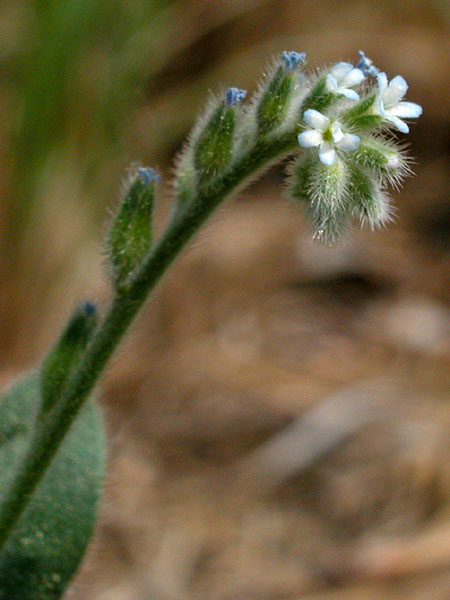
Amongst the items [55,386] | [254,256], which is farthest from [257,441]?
[55,386]

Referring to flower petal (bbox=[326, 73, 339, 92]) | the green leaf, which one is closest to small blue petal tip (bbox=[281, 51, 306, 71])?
flower petal (bbox=[326, 73, 339, 92])

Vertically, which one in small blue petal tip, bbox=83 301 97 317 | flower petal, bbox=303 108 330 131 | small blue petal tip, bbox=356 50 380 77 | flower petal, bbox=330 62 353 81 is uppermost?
small blue petal tip, bbox=356 50 380 77

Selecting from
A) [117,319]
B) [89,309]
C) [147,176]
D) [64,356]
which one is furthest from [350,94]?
[64,356]

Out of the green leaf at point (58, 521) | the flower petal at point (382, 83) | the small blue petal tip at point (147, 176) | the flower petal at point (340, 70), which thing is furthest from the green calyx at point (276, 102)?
the green leaf at point (58, 521)

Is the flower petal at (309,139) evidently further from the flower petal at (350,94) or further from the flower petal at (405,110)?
the flower petal at (405,110)

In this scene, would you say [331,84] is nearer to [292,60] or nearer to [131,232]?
[292,60]

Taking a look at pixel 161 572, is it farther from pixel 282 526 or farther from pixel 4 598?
pixel 4 598

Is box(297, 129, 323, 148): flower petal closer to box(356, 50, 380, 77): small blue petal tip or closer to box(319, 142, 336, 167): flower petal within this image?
box(319, 142, 336, 167): flower petal
